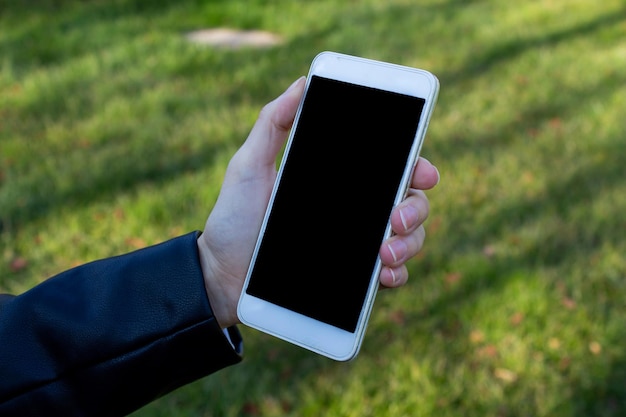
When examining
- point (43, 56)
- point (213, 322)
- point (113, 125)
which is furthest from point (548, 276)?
point (43, 56)

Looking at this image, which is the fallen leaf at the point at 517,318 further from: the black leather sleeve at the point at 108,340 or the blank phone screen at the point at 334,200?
the black leather sleeve at the point at 108,340

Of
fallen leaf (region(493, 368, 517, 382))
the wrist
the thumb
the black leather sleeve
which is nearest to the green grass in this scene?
fallen leaf (region(493, 368, 517, 382))

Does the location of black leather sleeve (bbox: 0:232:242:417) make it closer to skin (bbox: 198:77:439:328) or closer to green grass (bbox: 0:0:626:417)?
skin (bbox: 198:77:439:328)

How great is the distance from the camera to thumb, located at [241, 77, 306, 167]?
1.76 m

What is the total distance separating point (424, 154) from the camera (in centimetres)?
423

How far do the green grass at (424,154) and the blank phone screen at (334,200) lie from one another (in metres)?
1.01

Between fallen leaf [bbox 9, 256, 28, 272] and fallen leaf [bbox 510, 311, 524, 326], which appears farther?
fallen leaf [bbox 9, 256, 28, 272]

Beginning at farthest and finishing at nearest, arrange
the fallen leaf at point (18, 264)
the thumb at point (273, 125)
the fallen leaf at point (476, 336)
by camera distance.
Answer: the fallen leaf at point (18, 264), the fallen leaf at point (476, 336), the thumb at point (273, 125)

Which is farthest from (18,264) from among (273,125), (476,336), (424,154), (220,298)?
(424,154)

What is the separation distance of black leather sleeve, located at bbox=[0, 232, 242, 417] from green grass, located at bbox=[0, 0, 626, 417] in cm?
97

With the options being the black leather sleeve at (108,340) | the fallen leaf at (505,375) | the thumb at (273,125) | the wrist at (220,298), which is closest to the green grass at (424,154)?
the fallen leaf at (505,375)

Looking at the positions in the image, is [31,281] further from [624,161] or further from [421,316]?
[624,161]

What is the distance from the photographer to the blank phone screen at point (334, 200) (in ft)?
5.41

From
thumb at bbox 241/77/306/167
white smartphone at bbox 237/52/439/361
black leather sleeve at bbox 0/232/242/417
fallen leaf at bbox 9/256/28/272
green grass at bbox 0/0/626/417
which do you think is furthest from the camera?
fallen leaf at bbox 9/256/28/272
